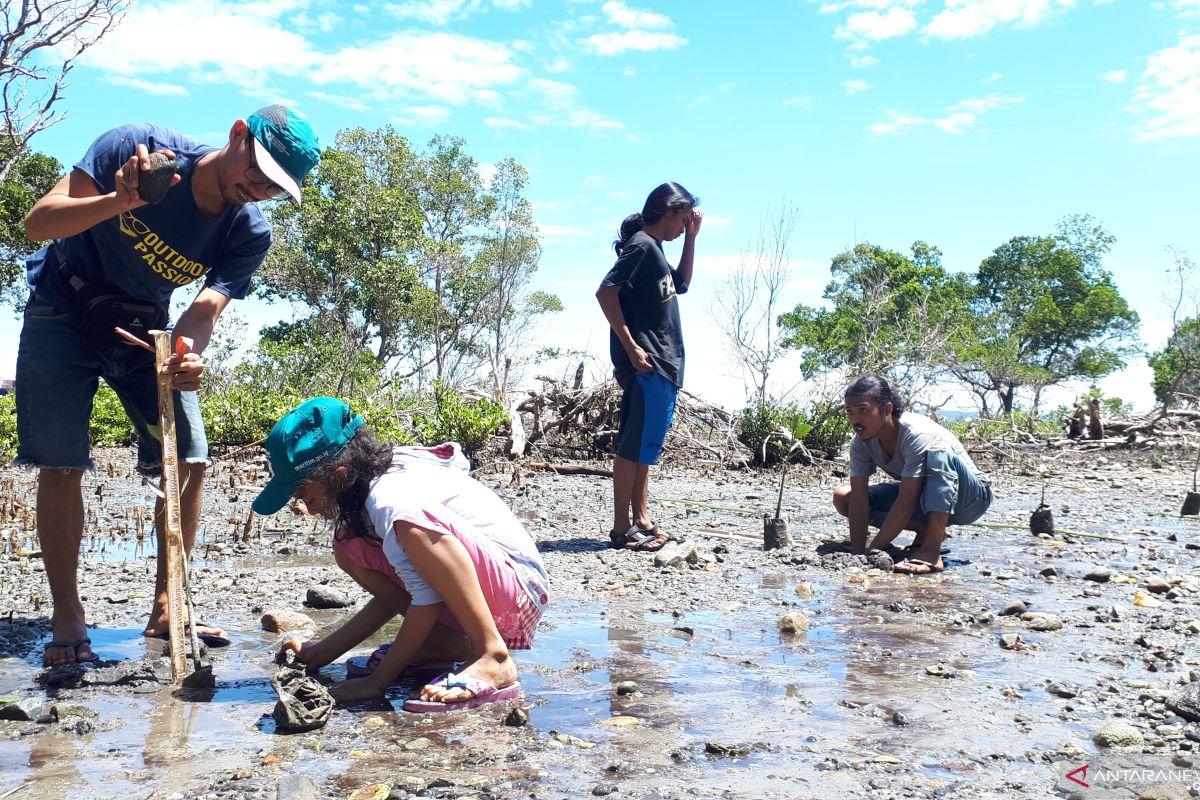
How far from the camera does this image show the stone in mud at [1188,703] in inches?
114

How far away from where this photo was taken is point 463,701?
116 inches

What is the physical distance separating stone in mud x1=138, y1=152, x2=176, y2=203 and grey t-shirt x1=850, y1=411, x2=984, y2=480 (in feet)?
13.3

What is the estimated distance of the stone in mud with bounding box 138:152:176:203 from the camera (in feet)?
9.20

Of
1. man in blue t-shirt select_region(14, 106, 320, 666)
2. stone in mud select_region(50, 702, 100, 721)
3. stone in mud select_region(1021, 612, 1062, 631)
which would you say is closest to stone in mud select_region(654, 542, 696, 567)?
stone in mud select_region(1021, 612, 1062, 631)

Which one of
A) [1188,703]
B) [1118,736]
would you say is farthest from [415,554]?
[1188,703]

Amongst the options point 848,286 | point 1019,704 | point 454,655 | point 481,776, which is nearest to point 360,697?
point 454,655

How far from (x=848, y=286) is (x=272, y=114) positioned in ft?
154

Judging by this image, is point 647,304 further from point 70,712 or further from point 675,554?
point 70,712

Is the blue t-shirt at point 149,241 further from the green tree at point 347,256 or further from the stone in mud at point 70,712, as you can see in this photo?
the green tree at point 347,256

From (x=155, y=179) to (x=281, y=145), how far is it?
0.46 metres

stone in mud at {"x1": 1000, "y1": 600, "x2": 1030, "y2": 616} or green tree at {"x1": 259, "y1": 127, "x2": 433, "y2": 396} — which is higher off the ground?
green tree at {"x1": 259, "y1": 127, "x2": 433, "y2": 396}

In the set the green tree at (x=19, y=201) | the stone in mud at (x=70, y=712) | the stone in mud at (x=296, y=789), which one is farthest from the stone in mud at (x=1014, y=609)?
the green tree at (x=19, y=201)

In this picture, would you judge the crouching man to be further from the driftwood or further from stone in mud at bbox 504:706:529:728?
Result: the driftwood

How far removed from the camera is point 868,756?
262 centimetres
